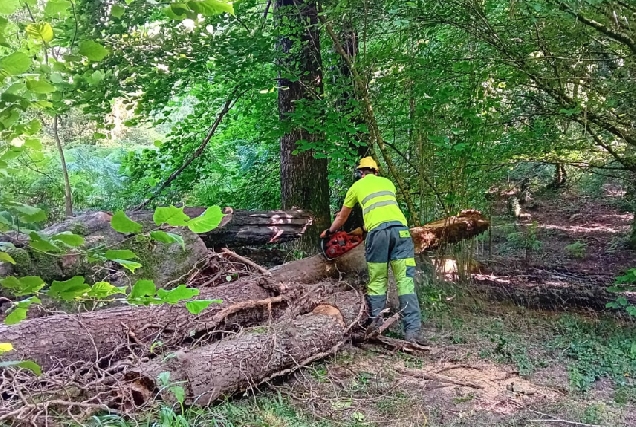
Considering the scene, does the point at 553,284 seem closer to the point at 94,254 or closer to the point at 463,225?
the point at 463,225

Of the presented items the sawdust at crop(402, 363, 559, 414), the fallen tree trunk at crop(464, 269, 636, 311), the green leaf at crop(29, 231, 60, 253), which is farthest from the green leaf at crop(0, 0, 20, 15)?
the fallen tree trunk at crop(464, 269, 636, 311)

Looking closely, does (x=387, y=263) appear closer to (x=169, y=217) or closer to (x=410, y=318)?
(x=410, y=318)

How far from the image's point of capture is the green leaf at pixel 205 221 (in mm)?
968

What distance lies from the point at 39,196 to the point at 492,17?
7883 mm

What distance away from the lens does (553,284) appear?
779cm

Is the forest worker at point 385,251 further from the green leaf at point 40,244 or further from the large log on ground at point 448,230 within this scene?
the green leaf at point 40,244

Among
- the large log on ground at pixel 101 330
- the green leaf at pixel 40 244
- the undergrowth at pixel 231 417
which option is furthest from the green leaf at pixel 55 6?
the large log on ground at pixel 101 330

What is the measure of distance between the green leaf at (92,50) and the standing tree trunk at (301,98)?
5337mm

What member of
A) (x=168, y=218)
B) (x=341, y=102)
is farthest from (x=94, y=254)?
(x=341, y=102)

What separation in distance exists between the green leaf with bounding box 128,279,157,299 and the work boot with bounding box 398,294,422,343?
472 cm

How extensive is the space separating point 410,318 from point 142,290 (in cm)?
478

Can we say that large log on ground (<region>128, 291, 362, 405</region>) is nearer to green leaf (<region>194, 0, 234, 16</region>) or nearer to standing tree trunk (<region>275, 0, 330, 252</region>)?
standing tree trunk (<region>275, 0, 330, 252</region>)

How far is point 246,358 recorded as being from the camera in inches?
155

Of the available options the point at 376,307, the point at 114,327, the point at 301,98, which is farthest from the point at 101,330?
the point at 301,98
